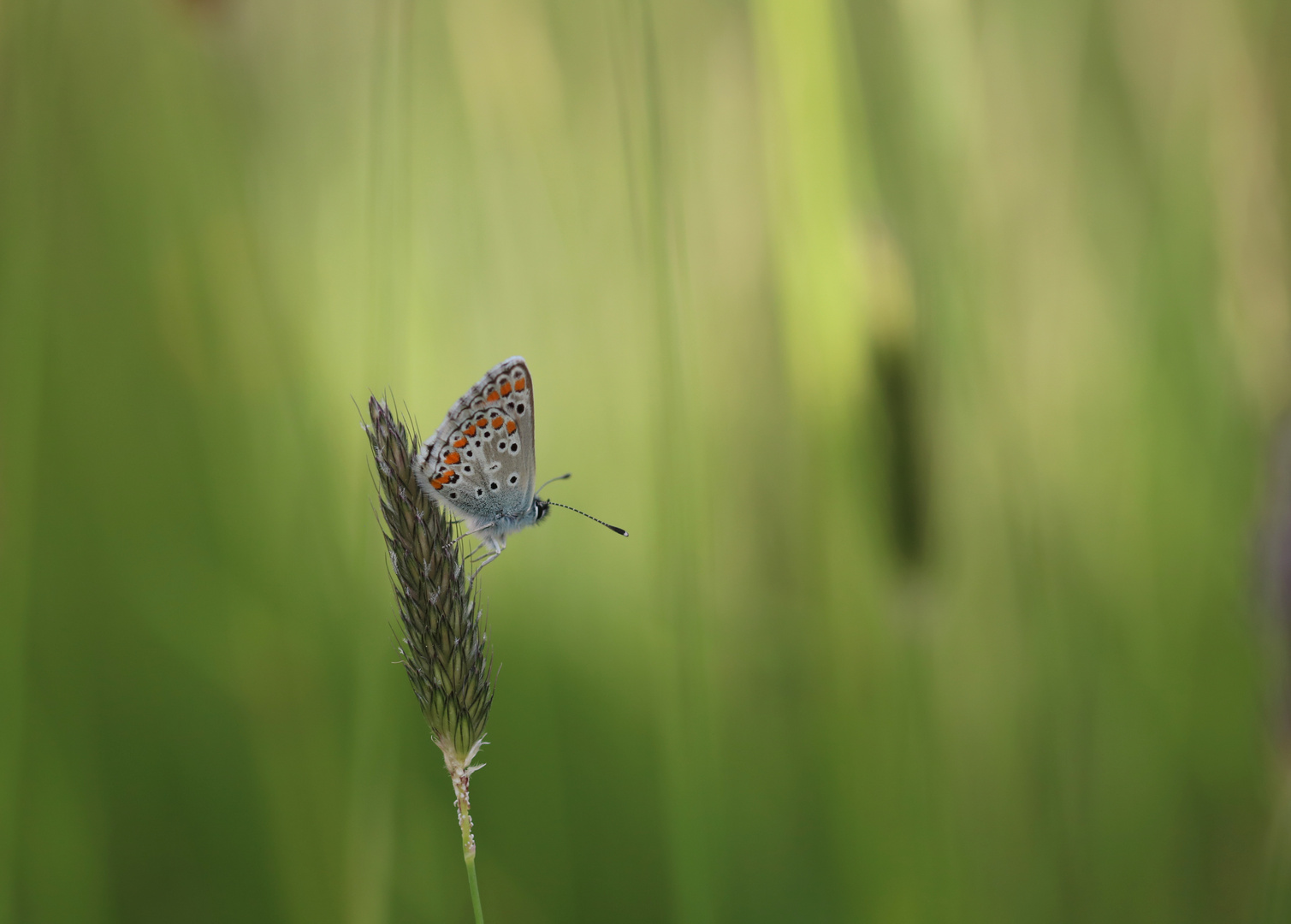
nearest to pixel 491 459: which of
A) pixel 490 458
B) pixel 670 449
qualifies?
pixel 490 458

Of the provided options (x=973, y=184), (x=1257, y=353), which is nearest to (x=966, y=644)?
(x=1257, y=353)

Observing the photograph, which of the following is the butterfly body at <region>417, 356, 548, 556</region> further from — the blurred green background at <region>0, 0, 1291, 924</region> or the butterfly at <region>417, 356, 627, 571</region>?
the blurred green background at <region>0, 0, 1291, 924</region>

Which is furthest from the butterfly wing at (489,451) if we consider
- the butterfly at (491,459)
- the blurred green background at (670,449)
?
the blurred green background at (670,449)

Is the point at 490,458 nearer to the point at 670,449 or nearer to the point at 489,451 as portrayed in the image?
the point at 489,451

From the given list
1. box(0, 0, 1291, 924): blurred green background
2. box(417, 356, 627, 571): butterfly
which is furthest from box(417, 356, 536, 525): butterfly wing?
box(0, 0, 1291, 924): blurred green background

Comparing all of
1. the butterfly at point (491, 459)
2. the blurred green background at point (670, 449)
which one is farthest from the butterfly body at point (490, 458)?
the blurred green background at point (670, 449)

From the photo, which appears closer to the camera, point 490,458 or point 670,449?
point 670,449

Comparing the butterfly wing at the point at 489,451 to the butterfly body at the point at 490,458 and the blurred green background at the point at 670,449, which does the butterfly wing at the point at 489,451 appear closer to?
the butterfly body at the point at 490,458
